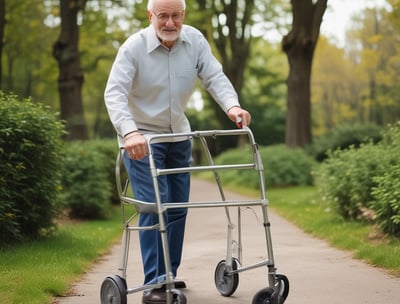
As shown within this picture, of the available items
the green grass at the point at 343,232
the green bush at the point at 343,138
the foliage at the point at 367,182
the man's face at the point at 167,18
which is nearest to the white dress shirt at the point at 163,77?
the man's face at the point at 167,18

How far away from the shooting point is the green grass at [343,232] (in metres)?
7.35

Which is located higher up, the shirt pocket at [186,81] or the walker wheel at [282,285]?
the shirt pocket at [186,81]

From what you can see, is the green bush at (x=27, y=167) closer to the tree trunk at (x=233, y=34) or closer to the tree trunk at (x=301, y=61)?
the tree trunk at (x=301, y=61)

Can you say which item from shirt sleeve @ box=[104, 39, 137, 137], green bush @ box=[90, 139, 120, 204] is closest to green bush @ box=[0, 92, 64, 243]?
shirt sleeve @ box=[104, 39, 137, 137]

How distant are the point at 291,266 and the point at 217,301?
189 centimetres

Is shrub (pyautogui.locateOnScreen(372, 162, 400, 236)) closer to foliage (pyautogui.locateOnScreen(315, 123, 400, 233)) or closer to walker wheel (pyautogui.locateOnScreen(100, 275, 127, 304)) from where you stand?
foliage (pyautogui.locateOnScreen(315, 123, 400, 233))

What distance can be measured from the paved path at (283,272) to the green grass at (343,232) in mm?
137

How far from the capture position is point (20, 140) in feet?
27.6

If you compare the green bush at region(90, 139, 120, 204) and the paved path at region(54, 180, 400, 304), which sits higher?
the green bush at region(90, 139, 120, 204)

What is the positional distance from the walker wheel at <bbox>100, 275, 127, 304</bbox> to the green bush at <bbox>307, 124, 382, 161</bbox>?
1785 cm

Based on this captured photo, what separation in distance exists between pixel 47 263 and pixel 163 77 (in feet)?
9.06

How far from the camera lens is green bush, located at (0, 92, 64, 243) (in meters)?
8.09

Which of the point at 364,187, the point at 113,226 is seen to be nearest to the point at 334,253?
the point at 364,187

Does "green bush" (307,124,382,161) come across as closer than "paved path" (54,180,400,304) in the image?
No
